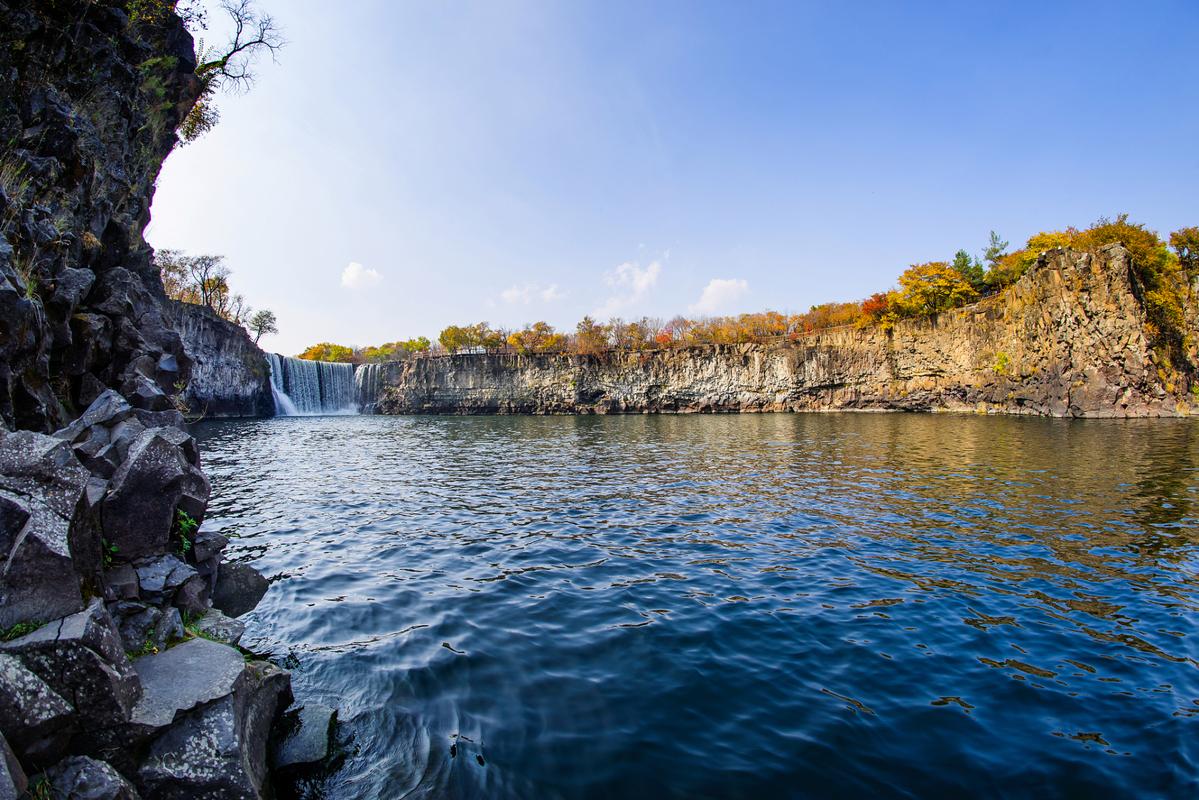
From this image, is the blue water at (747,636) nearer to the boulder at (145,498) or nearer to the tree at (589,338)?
the boulder at (145,498)

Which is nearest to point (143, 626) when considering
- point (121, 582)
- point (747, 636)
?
point (121, 582)

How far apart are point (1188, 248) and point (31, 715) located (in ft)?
264

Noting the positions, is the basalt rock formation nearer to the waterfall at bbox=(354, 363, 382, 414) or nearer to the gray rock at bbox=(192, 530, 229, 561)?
the gray rock at bbox=(192, 530, 229, 561)

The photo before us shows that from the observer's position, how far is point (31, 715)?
3564 mm

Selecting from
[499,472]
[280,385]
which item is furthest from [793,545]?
[280,385]

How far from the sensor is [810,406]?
245ft

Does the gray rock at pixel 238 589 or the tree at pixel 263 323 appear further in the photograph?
the tree at pixel 263 323

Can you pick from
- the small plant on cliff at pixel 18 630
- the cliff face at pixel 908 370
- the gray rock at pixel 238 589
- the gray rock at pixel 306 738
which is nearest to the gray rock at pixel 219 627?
the gray rock at pixel 306 738

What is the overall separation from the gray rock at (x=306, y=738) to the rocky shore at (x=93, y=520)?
0.03m

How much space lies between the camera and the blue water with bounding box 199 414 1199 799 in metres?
5.12

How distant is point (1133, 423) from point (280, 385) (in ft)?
302

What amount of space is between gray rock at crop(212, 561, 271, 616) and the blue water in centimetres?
32

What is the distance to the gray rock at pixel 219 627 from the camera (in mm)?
6656

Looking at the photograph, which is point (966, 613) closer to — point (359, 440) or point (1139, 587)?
point (1139, 587)
